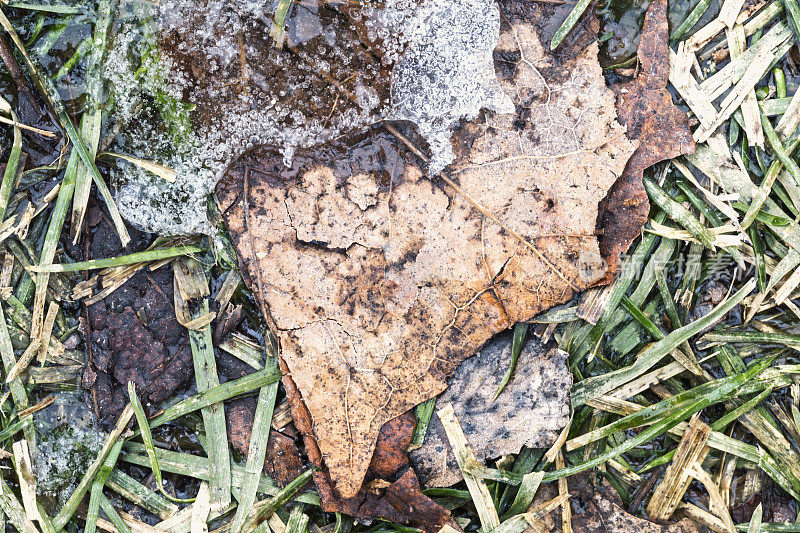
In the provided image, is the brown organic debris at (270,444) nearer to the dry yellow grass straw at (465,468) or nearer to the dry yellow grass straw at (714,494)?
the dry yellow grass straw at (465,468)

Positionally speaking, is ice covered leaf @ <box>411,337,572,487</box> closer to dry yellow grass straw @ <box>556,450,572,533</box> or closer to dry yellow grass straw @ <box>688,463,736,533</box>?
dry yellow grass straw @ <box>556,450,572,533</box>

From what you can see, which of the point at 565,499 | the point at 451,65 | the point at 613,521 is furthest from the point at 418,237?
the point at 613,521

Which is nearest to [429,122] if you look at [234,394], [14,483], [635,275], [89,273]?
[635,275]

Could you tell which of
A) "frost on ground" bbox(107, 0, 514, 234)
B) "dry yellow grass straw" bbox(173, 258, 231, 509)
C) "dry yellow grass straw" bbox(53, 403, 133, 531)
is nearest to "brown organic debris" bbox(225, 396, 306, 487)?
"dry yellow grass straw" bbox(173, 258, 231, 509)

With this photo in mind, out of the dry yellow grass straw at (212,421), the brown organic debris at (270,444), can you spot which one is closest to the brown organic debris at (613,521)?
the brown organic debris at (270,444)

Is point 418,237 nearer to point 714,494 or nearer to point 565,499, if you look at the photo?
point 565,499
